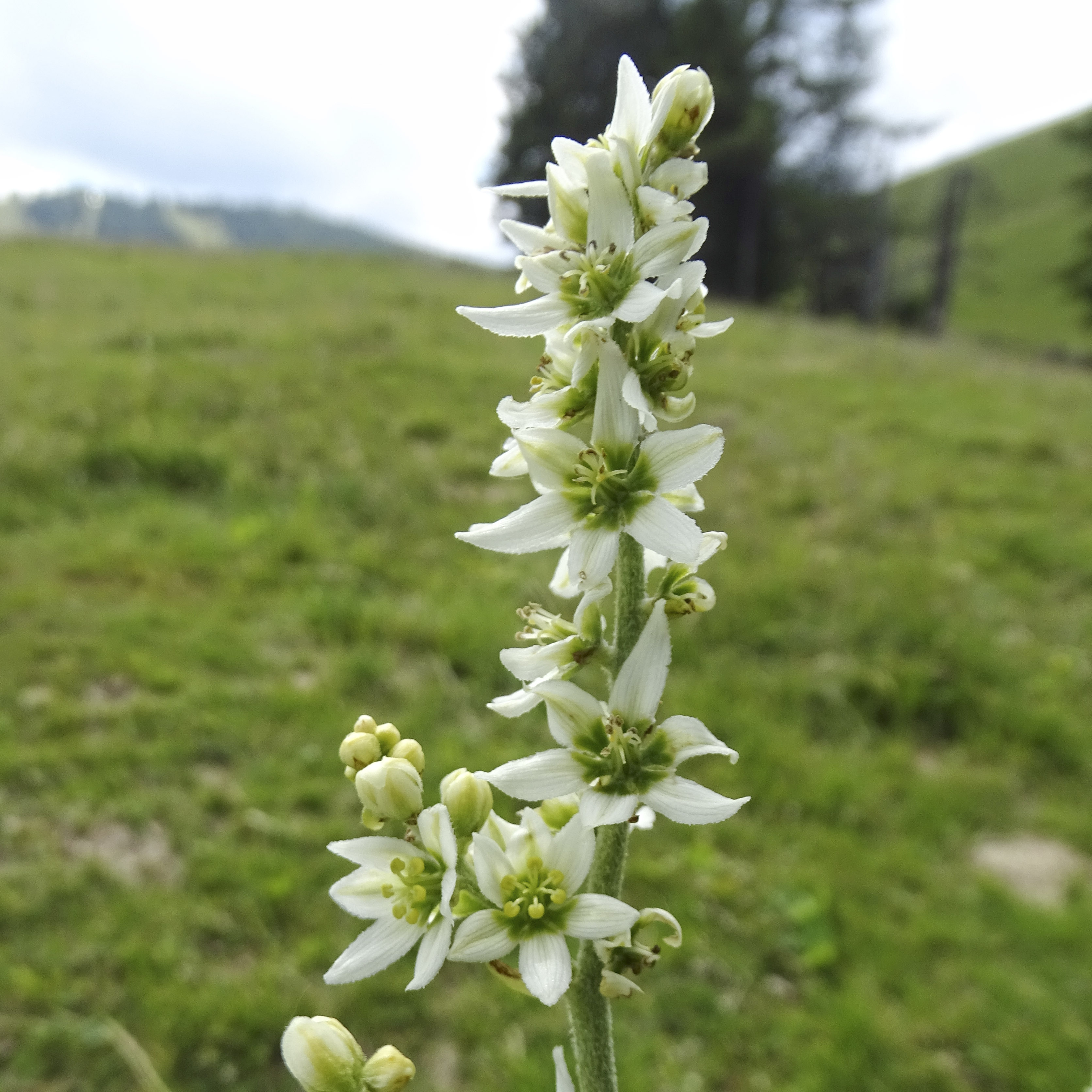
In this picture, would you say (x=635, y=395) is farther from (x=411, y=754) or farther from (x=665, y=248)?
(x=411, y=754)

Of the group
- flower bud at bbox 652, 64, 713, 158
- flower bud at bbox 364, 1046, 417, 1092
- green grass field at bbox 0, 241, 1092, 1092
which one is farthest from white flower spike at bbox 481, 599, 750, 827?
green grass field at bbox 0, 241, 1092, 1092

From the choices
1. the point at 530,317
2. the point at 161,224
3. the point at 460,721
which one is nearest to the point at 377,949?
the point at 530,317

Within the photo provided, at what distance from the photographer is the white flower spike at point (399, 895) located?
126cm

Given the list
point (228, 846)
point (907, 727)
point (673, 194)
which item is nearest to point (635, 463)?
point (673, 194)

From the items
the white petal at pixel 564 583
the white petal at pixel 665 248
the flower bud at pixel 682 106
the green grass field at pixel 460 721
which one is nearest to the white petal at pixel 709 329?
the white petal at pixel 665 248

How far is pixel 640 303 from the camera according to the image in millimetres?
1305

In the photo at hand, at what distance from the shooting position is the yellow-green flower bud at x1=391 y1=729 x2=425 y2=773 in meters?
1.48

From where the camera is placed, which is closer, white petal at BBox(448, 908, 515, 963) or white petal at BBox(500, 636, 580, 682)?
white petal at BBox(448, 908, 515, 963)

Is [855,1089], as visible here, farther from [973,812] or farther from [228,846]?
[228,846]

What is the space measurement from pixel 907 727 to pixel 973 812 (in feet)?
2.98

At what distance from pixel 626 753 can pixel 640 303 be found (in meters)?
0.71

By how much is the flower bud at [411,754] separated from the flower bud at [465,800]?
6cm

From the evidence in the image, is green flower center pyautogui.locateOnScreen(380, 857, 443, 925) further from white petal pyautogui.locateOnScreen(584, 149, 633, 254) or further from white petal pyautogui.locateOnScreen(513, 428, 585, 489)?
white petal pyautogui.locateOnScreen(584, 149, 633, 254)

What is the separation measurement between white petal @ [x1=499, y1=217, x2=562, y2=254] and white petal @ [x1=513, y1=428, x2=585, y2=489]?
0.35 metres
